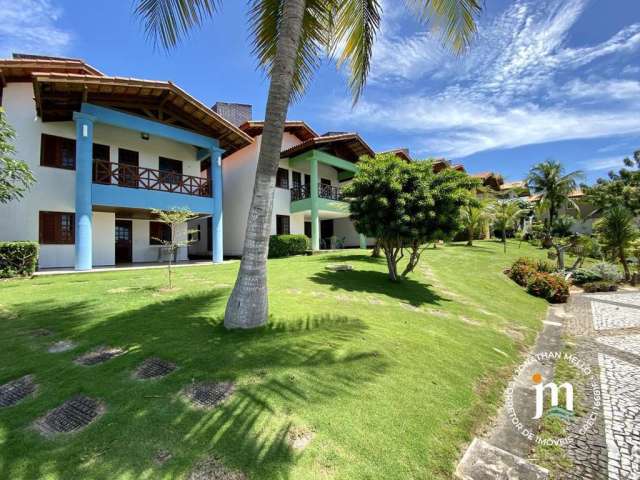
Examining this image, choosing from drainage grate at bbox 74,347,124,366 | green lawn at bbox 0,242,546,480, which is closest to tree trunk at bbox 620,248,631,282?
green lawn at bbox 0,242,546,480

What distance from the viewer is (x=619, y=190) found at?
33.4 meters

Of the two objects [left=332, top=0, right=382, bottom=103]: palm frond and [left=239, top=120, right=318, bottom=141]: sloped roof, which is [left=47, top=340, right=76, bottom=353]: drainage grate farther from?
[left=239, top=120, right=318, bottom=141]: sloped roof

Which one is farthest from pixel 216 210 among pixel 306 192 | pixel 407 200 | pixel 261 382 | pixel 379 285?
pixel 261 382

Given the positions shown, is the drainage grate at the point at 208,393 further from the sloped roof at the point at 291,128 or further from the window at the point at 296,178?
the window at the point at 296,178

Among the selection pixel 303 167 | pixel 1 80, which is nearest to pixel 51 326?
pixel 1 80

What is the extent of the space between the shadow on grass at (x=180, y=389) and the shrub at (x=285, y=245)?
11.4 meters

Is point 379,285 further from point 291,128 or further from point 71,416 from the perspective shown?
point 291,128

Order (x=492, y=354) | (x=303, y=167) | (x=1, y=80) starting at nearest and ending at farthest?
(x=492, y=354), (x=1, y=80), (x=303, y=167)

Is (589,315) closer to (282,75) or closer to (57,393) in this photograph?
(282,75)

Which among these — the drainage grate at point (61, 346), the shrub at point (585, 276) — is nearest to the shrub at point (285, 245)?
the drainage grate at point (61, 346)

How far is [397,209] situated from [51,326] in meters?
8.82

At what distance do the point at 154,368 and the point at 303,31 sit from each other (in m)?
7.05

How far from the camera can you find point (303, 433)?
9.23ft

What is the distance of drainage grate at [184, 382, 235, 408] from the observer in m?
3.15
